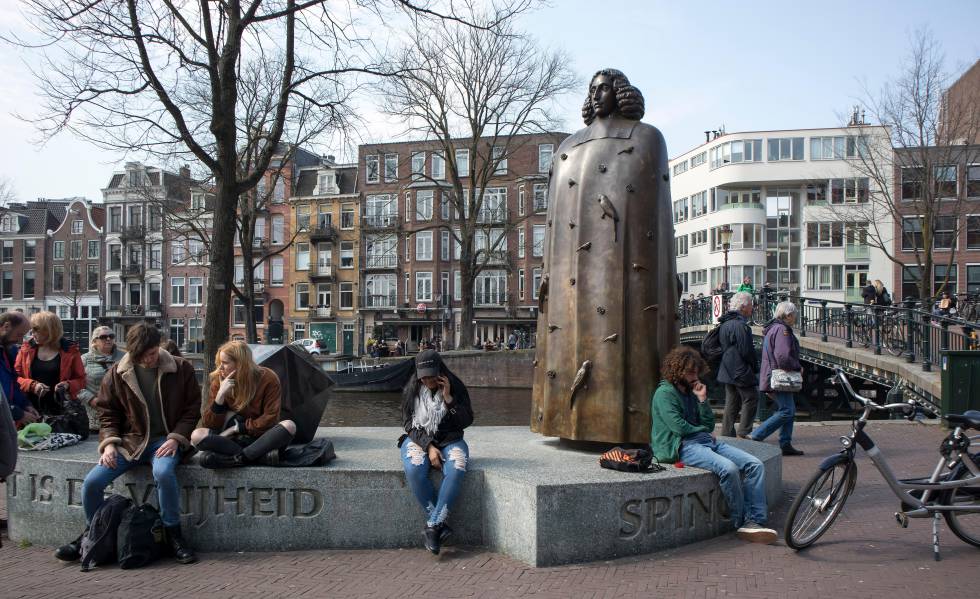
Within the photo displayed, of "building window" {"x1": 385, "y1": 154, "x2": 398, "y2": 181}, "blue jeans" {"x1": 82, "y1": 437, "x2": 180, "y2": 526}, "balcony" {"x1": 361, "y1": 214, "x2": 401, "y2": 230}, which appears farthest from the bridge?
"balcony" {"x1": 361, "y1": 214, "x2": 401, "y2": 230}

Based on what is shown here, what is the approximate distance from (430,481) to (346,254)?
51.5m

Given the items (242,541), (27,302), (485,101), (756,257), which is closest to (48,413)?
(242,541)

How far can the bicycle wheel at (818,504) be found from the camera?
5.06 metres

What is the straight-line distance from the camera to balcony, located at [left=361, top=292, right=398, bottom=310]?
54031 mm

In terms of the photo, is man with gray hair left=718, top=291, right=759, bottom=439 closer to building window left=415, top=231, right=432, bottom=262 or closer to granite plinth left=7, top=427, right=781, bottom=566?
granite plinth left=7, top=427, right=781, bottom=566

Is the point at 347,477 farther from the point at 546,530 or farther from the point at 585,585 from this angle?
the point at 585,585

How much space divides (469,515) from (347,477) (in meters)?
0.90

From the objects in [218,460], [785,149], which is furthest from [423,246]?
[218,460]

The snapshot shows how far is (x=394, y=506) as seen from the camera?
5469 millimetres

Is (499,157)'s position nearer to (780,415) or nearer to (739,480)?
(780,415)

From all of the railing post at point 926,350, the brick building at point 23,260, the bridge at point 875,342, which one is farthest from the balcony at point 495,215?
the brick building at point 23,260

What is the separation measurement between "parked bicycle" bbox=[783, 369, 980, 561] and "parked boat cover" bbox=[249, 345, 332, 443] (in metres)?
3.92

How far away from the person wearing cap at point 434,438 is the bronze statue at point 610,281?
104 centimetres

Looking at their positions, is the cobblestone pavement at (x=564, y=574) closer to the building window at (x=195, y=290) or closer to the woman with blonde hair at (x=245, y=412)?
the woman with blonde hair at (x=245, y=412)
